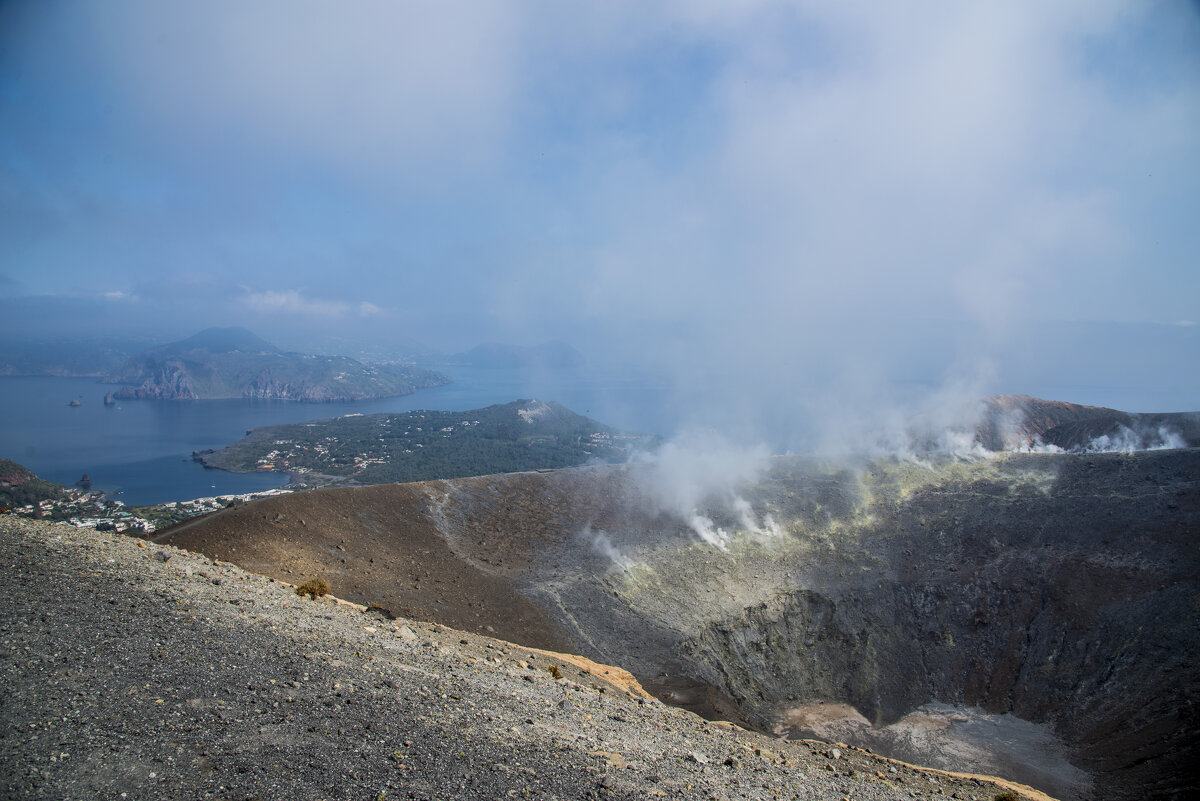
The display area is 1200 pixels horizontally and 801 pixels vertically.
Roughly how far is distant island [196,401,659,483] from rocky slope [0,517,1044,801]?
218 feet

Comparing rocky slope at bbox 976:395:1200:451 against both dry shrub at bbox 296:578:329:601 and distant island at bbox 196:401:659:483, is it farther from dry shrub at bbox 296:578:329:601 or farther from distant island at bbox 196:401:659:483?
dry shrub at bbox 296:578:329:601

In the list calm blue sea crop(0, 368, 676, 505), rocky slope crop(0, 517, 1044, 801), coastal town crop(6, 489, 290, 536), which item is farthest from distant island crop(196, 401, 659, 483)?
rocky slope crop(0, 517, 1044, 801)

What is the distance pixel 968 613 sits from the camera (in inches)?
1201

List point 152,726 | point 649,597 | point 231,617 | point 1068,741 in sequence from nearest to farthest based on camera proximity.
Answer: point 152,726 < point 231,617 < point 1068,741 < point 649,597

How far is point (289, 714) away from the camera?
32.1ft

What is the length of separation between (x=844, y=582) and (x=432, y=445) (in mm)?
86038

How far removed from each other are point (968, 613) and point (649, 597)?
1749cm

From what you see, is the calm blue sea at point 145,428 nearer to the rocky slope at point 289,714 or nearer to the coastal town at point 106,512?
the coastal town at point 106,512

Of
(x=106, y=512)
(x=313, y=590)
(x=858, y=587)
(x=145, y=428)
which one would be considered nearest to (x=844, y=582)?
(x=858, y=587)

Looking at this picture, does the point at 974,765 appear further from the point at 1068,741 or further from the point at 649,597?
the point at 649,597

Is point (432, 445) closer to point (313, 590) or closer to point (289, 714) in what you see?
point (313, 590)

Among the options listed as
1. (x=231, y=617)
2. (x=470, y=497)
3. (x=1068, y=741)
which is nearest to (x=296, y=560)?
(x=231, y=617)

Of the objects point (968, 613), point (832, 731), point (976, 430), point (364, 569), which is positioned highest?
point (976, 430)

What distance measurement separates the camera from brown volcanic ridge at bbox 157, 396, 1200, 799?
2233 centimetres
